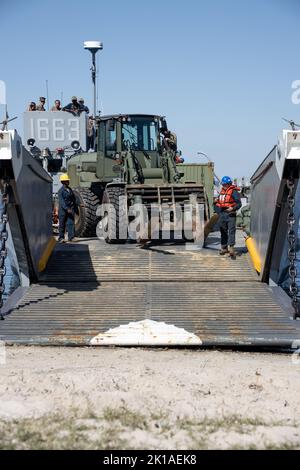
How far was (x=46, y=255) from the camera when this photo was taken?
1029 cm

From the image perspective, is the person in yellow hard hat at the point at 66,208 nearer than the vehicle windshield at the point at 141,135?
Yes

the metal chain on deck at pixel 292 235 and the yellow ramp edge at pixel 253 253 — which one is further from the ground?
the metal chain on deck at pixel 292 235

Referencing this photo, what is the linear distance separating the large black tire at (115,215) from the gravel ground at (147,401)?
14.6 ft

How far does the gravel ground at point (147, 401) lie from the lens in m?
4.48

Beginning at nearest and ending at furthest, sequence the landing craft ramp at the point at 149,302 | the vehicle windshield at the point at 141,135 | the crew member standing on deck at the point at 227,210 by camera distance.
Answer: the landing craft ramp at the point at 149,302
the crew member standing on deck at the point at 227,210
the vehicle windshield at the point at 141,135

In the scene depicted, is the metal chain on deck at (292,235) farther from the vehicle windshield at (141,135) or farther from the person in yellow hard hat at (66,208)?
the vehicle windshield at (141,135)

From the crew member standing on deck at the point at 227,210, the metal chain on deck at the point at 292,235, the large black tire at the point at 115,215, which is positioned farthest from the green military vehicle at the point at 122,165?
the metal chain on deck at the point at 292,235

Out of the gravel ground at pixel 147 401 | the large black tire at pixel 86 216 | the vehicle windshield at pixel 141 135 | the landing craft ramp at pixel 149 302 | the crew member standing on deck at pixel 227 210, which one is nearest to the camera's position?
the gravel ground at pixel 147 401

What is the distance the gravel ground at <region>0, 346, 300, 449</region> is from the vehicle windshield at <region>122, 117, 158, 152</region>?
734cm

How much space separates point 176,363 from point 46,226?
16.0ft

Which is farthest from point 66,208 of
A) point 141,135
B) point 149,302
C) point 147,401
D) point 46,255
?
point 147,401

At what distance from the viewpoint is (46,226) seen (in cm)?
1098
